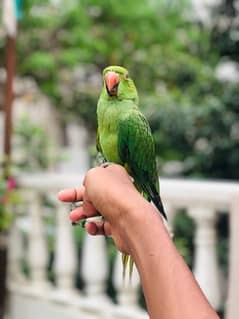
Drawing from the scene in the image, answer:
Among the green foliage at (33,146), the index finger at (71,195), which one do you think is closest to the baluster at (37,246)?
the green foliage at (33,146)

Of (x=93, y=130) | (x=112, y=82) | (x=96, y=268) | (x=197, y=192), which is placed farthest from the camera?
(x=93, y=130)

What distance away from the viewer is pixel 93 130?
6652 millimetres

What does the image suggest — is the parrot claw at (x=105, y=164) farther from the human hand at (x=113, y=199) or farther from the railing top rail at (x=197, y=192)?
the railing top rail at (x=197, y=192)

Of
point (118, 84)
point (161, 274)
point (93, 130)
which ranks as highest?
point (93, 130)

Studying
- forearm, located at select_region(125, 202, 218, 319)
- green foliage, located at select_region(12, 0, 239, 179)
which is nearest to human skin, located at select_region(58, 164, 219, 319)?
forearm, located at select_region(125, 202, 218, 319)

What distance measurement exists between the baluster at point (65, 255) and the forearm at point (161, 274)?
88.7 inches

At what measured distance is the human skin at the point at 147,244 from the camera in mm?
874

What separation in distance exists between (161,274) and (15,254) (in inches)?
108

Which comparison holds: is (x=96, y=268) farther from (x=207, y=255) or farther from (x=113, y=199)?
(x=113, y=199)

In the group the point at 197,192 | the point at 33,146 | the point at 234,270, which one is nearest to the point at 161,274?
the point at 234,270

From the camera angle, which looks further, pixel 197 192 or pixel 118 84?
pixel 197 192

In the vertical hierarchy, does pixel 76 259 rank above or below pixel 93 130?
below

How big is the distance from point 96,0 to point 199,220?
414 centimetres

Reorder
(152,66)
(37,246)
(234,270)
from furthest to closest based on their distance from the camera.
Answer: (152,66) → (37,246) → (234,270)
